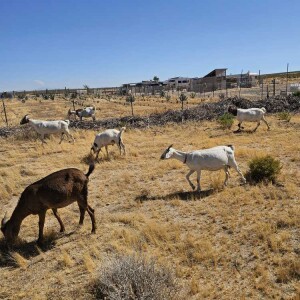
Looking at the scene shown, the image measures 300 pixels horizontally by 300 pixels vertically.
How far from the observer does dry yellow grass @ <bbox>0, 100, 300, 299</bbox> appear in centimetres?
594

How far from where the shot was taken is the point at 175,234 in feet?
24.8

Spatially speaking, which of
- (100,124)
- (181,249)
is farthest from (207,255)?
(100,124)

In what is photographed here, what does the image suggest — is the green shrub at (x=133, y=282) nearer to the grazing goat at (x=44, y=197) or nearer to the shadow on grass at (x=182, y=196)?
the grazing goat at (x=44, y=197)

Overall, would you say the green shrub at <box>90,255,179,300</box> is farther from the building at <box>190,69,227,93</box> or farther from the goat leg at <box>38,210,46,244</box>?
the building at <box>190,69,227,93</box>

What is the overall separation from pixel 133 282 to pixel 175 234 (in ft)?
7.26

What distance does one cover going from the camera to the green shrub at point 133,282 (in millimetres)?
5238

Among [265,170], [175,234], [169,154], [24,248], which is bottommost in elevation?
[24,248]

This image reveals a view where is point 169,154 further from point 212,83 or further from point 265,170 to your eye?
point 212,83

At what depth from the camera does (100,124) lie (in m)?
24.2

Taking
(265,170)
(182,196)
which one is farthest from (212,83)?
(182,196)

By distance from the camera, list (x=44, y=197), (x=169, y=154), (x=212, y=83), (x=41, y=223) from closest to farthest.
A: 1. (x=44, y=197)
2. (x=41, y=223)
3. (x=169, y=154)
4. (x=212, y=83)

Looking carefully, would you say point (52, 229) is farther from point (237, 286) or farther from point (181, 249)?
point (237, 286)

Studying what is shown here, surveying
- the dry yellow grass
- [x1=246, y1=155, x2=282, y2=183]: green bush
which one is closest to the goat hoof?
the dry yellow grass

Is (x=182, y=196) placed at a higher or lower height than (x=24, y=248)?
higher
